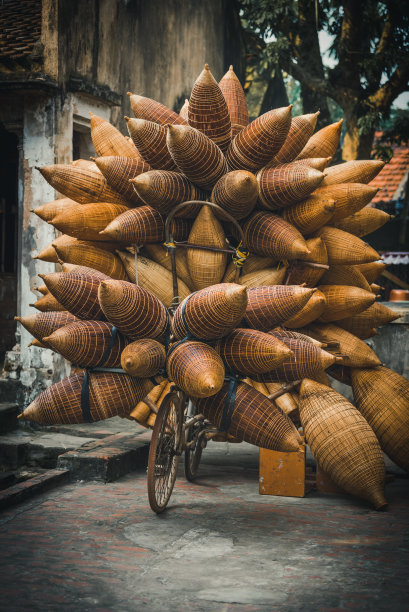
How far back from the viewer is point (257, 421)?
12.4 feet

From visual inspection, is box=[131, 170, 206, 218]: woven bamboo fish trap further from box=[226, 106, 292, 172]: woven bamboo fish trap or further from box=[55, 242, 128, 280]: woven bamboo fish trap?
box=[55, 242, 128, 280]: woven bamboo fish trap

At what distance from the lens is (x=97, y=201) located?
4660mm

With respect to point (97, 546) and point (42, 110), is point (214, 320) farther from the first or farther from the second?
point (42, 110)

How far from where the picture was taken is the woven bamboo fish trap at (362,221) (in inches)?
195

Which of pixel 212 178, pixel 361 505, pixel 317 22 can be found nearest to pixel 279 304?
pixel 212 178

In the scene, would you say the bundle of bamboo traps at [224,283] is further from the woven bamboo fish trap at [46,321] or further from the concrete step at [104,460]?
the concrete step at [104,460]

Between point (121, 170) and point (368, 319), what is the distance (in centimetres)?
215

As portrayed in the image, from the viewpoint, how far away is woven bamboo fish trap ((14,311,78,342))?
4.30m

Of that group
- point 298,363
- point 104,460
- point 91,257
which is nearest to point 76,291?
point 91,257

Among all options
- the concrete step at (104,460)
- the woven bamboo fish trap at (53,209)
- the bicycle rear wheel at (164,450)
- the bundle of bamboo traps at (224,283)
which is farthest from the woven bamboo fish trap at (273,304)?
the concrete step at (104,460)

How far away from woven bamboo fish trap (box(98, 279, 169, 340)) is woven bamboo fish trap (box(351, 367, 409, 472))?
1662 mm

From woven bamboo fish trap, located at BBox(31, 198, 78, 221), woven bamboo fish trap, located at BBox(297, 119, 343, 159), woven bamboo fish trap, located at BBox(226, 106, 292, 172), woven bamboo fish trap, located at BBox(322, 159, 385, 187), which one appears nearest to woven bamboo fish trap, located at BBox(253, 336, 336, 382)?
woven bamboo fish trap, located at BBox(226, 106, 292, 172)

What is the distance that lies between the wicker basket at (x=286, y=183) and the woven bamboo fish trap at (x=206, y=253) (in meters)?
0.36

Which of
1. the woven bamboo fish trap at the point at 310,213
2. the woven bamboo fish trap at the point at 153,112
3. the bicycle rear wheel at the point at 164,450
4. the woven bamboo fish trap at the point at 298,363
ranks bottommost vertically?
the bicycle rear wheel at the point at 164,450
